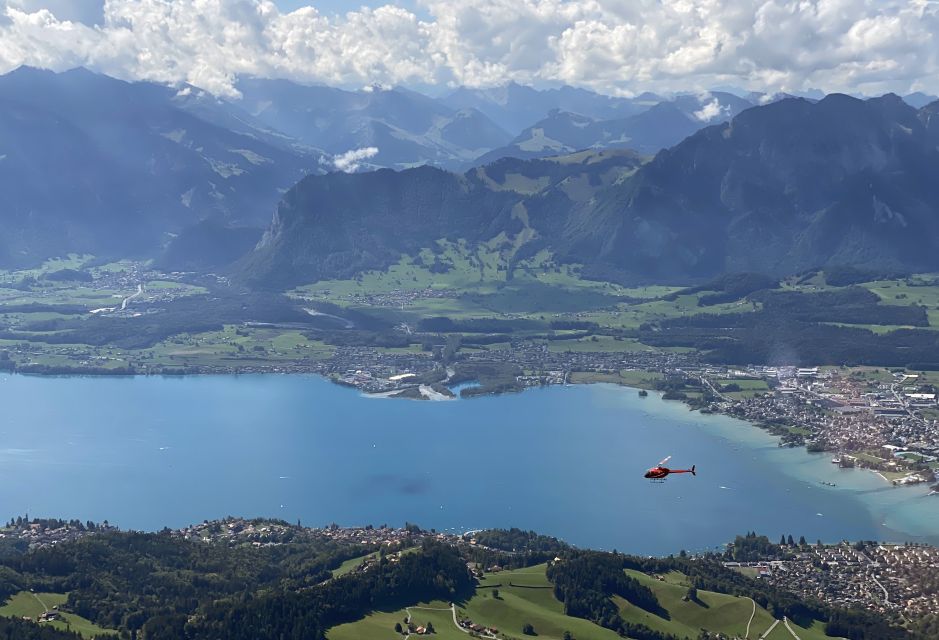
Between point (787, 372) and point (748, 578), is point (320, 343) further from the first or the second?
point (748, 578)

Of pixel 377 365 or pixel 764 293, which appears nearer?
pixel 377 365

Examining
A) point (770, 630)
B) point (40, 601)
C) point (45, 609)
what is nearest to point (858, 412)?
point (770, 630)

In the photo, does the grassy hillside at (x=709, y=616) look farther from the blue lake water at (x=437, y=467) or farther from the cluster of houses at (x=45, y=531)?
the cluster of houses at (x=45, y=531)

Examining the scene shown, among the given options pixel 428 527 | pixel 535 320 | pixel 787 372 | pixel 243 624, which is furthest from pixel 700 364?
pixel 243 624

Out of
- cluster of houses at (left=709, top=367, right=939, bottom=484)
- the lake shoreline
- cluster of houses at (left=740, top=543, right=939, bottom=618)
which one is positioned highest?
the lake shoreline

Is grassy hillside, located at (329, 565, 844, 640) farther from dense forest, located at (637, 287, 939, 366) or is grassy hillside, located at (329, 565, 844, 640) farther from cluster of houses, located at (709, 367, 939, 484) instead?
dense forest, located at (637, 287, 939, 366)

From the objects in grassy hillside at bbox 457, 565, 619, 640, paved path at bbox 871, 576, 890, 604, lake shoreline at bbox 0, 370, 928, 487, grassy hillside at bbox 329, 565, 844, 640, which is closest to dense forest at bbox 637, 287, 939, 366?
lake shoreline at bbox 0, 370, 928, 487

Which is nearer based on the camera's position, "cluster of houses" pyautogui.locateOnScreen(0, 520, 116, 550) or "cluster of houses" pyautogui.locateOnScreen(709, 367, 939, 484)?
"cluster of houses" pyautogui.locateOnScreen(0, 520, 116, 550)

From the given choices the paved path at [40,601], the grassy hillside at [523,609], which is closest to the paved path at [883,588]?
the grassy hillside at [523,609]

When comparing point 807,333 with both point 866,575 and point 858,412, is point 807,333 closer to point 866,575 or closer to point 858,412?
point 858,412
